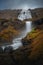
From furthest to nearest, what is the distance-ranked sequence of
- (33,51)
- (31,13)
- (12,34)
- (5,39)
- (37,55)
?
1. (31,13)
2. (12,34)
3. (5,39)
4. (33,51)
5. (37,55)

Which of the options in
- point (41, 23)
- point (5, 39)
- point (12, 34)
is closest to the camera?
point (5, 39)

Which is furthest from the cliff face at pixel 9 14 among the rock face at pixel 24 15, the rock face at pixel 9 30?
the rock face at pixel 9 30

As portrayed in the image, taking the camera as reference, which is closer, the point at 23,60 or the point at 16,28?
the point at 23,60

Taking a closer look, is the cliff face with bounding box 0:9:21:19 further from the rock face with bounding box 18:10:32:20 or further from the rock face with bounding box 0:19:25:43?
the rock face with bounding box 0:19:25:43

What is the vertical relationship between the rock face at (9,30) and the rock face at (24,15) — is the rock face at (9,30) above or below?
below

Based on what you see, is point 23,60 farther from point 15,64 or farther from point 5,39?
point 5,39

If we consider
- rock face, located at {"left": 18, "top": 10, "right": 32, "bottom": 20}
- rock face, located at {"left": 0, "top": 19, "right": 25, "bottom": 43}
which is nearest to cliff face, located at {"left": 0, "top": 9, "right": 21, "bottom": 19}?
rock face, located at {"left": 18, "top": 10, "right": 32, "bottom": 20}

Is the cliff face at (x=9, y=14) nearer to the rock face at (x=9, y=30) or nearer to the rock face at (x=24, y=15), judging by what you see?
the rock face at (x=24, y=15)

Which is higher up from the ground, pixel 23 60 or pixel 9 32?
pixel 9 32

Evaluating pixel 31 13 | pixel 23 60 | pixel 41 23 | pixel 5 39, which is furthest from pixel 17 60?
pixel 31 13

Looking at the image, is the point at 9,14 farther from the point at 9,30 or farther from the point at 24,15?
the point at 9,30

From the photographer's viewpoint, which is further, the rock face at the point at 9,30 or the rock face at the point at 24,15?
the rock face at the point at 24,15
